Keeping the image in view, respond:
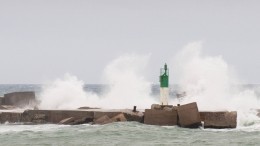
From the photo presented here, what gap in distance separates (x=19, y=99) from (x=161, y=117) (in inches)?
335

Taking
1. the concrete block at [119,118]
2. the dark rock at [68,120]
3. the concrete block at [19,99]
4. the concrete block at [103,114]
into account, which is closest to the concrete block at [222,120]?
the concrete block at [119,118]

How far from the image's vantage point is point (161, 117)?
45.6ft

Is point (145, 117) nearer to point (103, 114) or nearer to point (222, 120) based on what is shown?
point (103, 114)

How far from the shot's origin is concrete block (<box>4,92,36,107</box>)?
2030 centimetres

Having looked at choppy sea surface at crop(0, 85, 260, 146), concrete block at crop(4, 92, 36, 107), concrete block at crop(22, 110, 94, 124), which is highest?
concrete block at crop(4, 92, 36, 107)

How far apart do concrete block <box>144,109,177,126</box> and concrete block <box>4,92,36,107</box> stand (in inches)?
321

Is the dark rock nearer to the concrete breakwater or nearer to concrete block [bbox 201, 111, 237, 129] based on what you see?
the concrete breakwater

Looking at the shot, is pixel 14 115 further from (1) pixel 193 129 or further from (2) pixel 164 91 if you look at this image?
(1) pixel 193 129

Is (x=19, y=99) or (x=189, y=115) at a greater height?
(x=19, y=99)

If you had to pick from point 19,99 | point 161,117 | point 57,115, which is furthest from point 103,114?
point 19,99

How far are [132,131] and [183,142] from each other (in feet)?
6.45

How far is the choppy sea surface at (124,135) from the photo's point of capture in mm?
11273

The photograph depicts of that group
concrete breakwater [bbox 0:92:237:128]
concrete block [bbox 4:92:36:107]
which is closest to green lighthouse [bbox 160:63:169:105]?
concrete breakwater [bbox 0:92:237:128]

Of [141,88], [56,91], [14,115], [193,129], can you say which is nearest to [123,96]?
[141,88]
